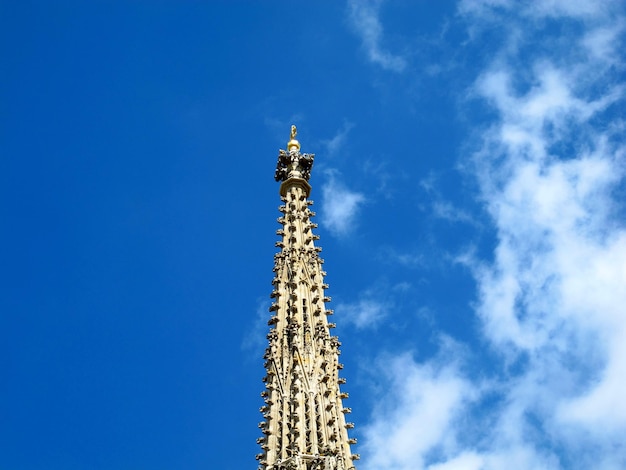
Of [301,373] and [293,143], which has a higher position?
[293,143]

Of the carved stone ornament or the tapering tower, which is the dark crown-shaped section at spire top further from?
the tapering tower

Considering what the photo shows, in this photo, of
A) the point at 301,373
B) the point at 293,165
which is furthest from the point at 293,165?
the point at 301,373

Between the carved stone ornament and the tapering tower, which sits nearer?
the tapering tower

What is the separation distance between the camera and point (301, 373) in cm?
2595

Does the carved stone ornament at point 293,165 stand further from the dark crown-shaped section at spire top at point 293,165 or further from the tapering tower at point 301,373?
the tapering tower at point 301,373

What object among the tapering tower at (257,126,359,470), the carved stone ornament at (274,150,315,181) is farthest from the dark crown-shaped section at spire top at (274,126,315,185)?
the tapering tower at (257,126,359,470)

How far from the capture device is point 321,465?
74.5 feet

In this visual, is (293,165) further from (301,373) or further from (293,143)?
(301,373)

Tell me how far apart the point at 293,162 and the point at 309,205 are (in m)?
3.86

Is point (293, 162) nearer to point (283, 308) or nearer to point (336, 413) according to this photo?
point (283, 308)

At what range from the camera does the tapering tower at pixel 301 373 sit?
2330 centimetres

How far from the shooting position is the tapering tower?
2330 cm

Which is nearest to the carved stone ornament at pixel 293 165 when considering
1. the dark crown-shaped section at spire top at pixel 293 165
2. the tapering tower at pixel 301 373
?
the dark crown-shaped section at spire top at pixel 293 165

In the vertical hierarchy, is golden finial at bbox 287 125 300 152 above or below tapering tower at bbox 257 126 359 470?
above
